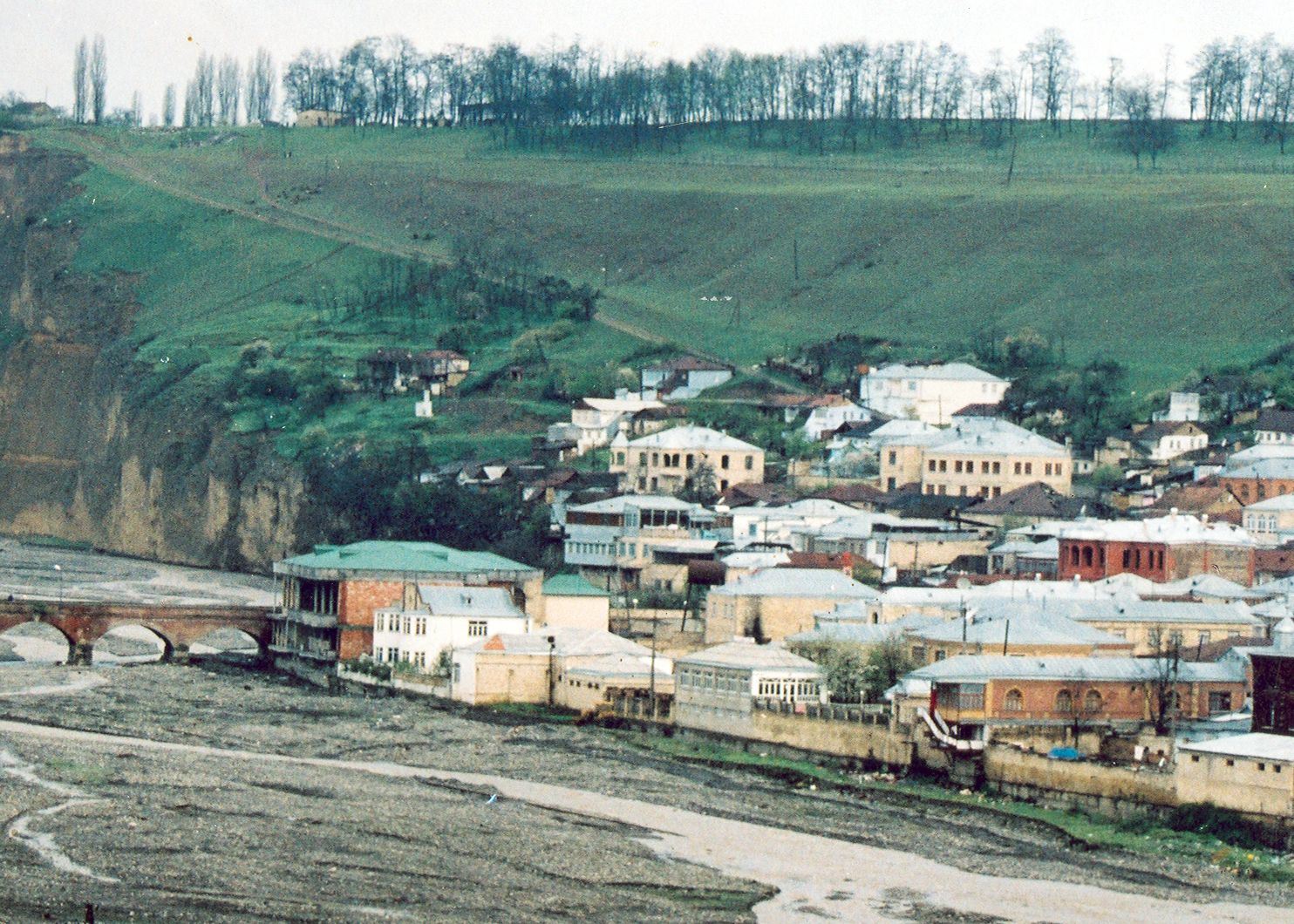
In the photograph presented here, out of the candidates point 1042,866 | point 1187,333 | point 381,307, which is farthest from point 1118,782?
point 381,307

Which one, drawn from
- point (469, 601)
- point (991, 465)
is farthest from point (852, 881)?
point (991, 465)

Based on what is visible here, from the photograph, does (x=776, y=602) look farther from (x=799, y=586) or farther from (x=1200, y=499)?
(x=1200, y=499)

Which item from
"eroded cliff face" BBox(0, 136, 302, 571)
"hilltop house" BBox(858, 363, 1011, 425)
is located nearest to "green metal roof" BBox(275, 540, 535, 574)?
"hilltop house" BBox(858, 363, 1011, 425)

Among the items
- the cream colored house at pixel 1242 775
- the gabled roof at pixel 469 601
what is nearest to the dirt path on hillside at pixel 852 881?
the cream colored house at pixel 1242 775

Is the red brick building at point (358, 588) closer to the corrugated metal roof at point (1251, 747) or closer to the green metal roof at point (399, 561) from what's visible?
the green metal roof at point (399, 561)

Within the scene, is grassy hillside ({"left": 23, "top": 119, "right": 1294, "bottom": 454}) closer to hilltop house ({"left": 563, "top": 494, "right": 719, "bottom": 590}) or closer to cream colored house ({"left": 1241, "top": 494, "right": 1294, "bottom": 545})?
hilltop house ({"left": 563, "top": 494, "right": 719, "bottom": 590})
